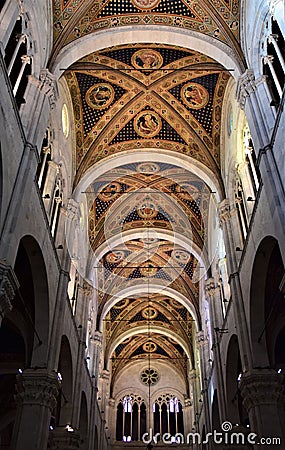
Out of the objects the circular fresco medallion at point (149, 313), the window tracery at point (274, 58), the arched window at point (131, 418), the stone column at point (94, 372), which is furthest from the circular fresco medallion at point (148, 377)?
the window tracery at point (274, 58)

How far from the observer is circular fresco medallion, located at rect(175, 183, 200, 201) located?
2023 cm

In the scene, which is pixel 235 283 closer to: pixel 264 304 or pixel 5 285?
pixel 264 304

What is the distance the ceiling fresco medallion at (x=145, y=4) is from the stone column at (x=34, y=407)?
10518mm

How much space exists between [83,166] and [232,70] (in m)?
6.49

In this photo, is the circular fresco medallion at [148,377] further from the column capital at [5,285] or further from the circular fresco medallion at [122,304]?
the column capital at [5,285]

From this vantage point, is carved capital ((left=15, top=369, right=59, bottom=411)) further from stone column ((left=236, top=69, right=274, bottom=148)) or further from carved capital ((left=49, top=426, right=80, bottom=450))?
stone column ((left=236, top=69, right=274, bottom=148))

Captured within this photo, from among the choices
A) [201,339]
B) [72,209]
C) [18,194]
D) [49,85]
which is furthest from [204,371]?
[18,194]

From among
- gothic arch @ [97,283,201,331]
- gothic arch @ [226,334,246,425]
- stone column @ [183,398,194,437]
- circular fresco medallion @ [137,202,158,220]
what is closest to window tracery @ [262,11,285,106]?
gothic arch @ [226,334,246,425]

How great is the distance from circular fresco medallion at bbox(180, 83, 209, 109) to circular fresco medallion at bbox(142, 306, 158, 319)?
49.9 ft

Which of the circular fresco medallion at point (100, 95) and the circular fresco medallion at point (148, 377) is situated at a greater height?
the circular fresco medallion at point (100, 95)

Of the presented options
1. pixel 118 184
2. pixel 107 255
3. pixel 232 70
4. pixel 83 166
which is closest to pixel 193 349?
pixel 107 255

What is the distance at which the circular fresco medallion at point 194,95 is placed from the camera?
1686 cm

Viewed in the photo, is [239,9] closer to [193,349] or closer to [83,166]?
[83,166]

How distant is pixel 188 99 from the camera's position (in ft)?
56.5
